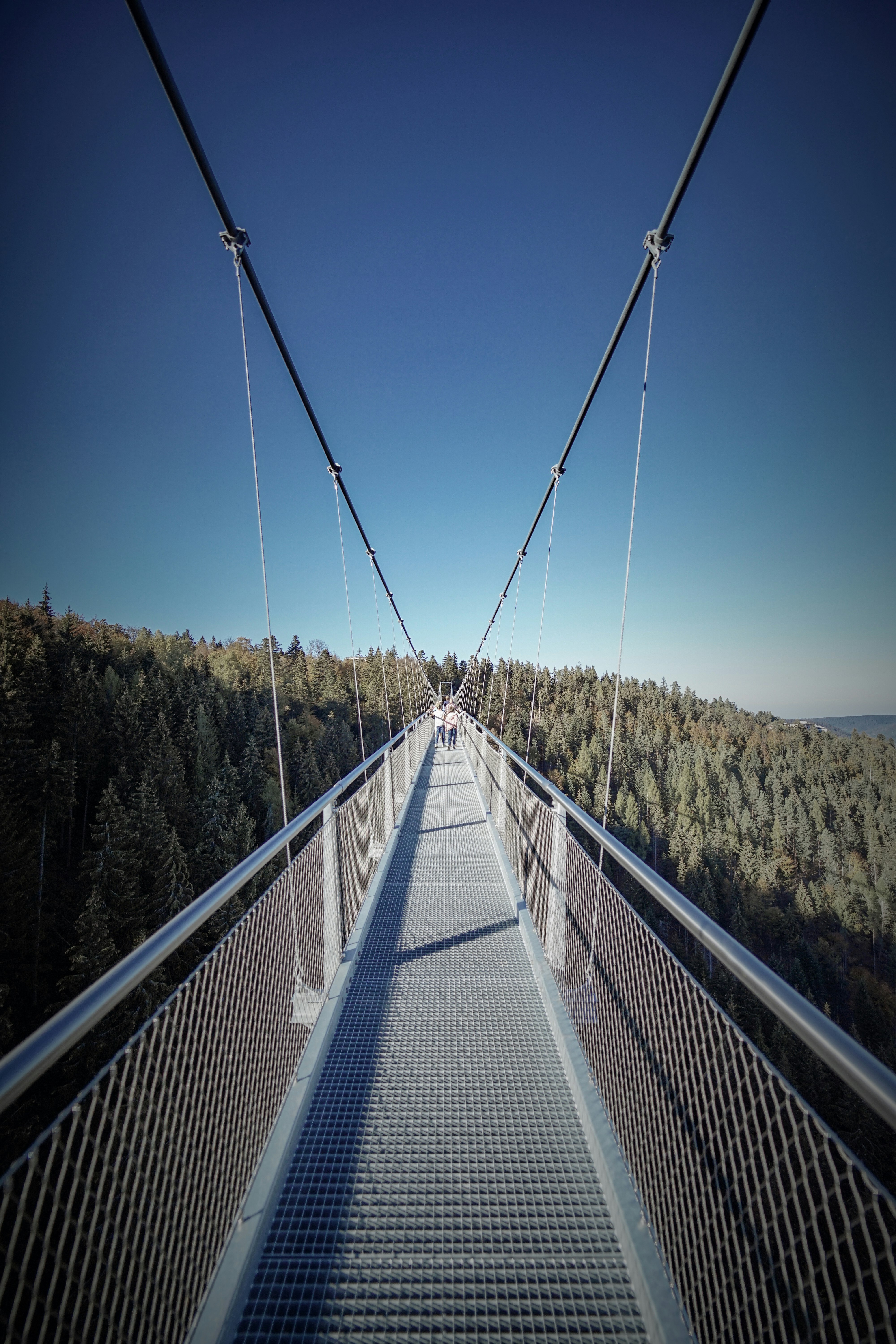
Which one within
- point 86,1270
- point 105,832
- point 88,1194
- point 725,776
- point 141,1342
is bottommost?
point 725,776

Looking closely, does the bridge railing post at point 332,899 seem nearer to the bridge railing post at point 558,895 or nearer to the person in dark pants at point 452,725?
the bridge railing post at point 558,895

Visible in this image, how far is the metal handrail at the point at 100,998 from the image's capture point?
0.68m

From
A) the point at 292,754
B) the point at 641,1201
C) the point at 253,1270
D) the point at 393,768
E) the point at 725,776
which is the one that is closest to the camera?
the point at 253,1270

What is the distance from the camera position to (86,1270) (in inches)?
36.0

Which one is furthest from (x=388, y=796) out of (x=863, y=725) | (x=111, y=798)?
(x=863, y=725)

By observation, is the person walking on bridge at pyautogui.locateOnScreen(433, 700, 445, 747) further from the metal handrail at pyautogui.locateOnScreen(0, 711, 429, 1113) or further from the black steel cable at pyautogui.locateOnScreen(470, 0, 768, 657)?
the metal handrail at pyautogui.locateOnScreen(0, 711, 429, 1113)

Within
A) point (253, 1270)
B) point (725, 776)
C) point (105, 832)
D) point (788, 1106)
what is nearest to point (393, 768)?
point (253, 1270)

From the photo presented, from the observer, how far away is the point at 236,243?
141 inches

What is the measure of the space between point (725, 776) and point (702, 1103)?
7249 cm

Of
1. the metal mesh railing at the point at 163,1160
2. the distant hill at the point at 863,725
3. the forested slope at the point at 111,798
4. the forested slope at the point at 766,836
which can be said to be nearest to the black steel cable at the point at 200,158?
the metal mesh railing at the point at 163,1160

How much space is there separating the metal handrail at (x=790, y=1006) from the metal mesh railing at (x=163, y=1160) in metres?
1.17

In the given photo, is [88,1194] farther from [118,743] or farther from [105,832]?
[118,743]

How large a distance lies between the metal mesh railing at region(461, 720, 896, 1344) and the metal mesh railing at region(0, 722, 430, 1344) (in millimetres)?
1144

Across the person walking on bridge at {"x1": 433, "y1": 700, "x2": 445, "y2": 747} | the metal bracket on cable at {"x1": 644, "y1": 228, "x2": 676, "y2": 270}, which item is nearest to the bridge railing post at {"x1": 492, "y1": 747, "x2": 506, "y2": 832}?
the metal bracket on cable at {"x1": 644, "y1": 228, "x2": 676, "y2": 270}
